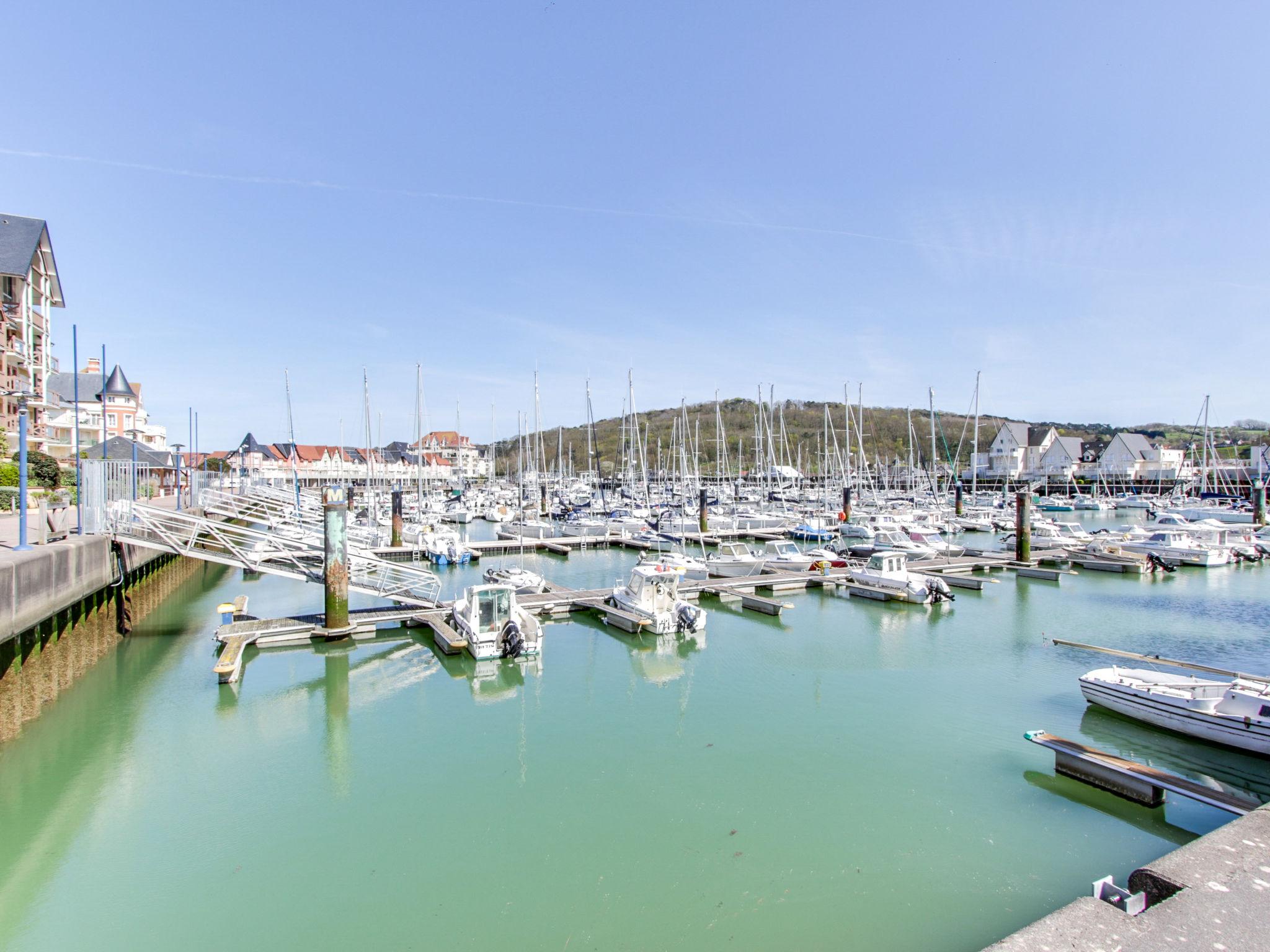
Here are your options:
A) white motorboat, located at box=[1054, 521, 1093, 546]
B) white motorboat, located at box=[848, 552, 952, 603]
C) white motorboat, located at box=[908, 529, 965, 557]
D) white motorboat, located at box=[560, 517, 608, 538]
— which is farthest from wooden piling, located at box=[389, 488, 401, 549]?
white motorboat, located at box=[1054, 521, 1093, 546]

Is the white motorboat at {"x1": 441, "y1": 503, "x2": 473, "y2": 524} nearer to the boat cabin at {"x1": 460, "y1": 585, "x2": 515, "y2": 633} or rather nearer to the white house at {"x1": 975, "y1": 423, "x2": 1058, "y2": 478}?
the boat cabin at {"x1": 460, "y1": 585, "x2": 515, "y2": 633}

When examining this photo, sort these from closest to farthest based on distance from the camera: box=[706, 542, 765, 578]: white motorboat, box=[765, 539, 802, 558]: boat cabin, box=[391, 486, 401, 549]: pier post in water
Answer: box=[706, 542, 765, 578]: white motorboat, box=[765, 539, 802, 558]: boat cabin, box=[391, 486, 401, 549]: pier post in water

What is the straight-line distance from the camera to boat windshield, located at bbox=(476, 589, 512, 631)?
838 inches

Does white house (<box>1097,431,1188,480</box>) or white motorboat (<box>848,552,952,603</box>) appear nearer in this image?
white motorboat (<box>848,552,952,603</box>)

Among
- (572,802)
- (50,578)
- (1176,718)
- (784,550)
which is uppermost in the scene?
(50,578)

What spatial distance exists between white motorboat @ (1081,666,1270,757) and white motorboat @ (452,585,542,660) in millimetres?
14600

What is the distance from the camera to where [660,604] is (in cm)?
2419

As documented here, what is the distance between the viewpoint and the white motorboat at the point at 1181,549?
4025 cm

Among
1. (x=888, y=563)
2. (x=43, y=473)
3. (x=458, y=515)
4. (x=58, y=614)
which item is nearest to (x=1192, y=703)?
(x=888, y=563)

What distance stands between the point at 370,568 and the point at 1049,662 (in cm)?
2324

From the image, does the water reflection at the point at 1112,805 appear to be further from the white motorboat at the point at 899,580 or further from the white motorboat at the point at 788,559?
the white motorboat at the point at 788,559

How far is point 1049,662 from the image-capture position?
20484 mm

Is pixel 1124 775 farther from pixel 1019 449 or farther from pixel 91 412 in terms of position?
pixel 1019 449

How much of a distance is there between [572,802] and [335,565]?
1330 centimetres
